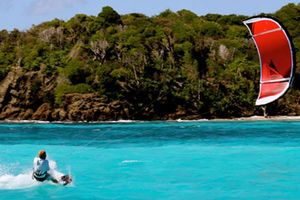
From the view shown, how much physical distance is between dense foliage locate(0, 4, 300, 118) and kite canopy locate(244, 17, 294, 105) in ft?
129

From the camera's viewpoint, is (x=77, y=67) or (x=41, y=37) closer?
(x=77, y=67)

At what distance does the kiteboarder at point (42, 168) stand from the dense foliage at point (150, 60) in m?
36.5

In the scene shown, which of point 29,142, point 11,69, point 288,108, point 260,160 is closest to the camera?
point 260,160

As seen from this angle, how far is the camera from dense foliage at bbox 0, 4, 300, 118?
199 ft

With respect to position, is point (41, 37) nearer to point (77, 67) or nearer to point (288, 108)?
point (77, 67)

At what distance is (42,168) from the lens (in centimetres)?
1221

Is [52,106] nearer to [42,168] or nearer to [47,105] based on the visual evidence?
[47,105]

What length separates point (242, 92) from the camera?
6297cm

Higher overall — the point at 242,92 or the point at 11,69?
the point at 11,69

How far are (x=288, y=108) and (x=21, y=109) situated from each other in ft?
144

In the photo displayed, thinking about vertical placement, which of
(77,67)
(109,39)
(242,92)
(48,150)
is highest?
(109,39)

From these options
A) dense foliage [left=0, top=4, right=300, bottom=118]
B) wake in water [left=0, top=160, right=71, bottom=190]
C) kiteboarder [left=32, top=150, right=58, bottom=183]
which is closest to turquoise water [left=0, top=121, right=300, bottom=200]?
wake in water [left=0, top=160, right=71, bottom=190]

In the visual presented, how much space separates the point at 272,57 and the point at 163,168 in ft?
30.7

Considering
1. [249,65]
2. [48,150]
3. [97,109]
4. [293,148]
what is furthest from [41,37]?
[293,148]
